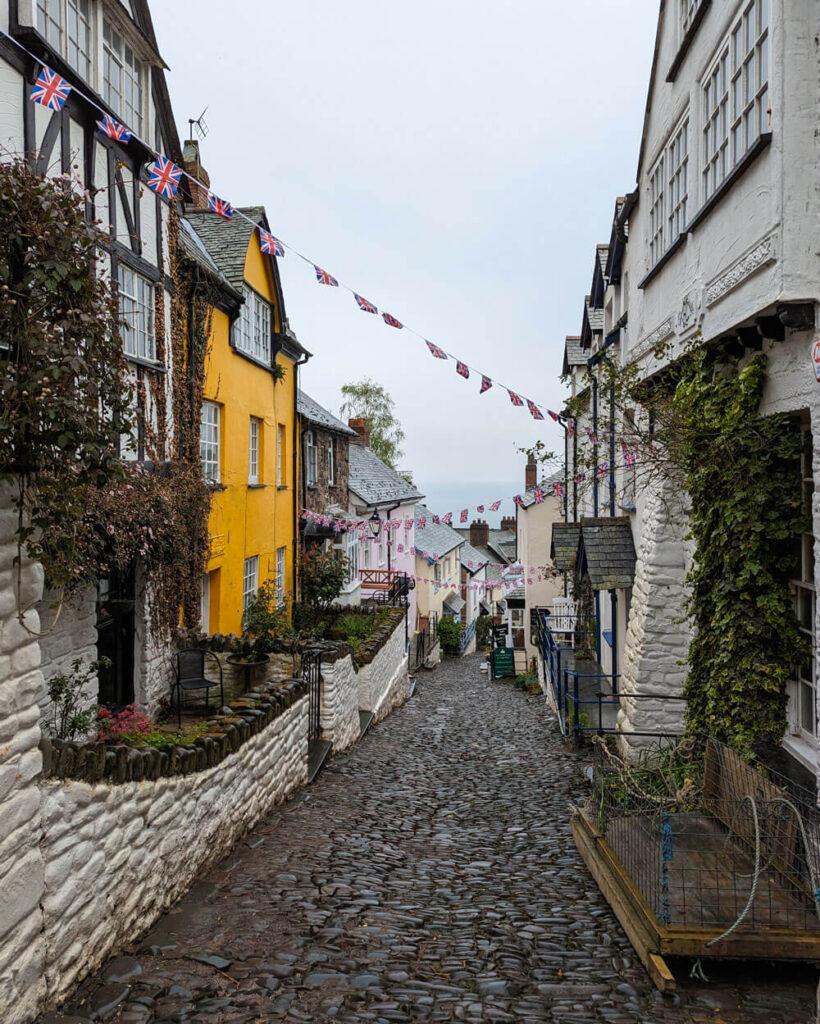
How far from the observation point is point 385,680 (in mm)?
16891

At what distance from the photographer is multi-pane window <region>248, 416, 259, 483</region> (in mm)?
15386

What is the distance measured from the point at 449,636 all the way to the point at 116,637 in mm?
30740

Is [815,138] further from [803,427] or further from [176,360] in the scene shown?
[176,360]

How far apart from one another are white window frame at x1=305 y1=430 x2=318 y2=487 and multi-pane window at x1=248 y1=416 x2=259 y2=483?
3752mm

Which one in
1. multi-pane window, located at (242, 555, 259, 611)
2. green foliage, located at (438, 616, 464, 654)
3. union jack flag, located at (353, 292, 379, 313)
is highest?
union jack flag, located at (353, 292, 379, 313)

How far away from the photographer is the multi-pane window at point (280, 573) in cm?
1678

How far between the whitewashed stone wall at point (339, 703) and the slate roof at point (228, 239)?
711cm

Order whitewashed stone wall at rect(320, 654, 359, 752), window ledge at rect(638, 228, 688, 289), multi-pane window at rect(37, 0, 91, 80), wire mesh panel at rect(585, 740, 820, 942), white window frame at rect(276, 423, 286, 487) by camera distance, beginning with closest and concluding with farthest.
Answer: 1. wire mesh panel at rect(585, 740, 820, 942)
2. multi-pane window at rect(37, 0, 91, 80)
3. window ledge at rect(638, 228, 688, 289)
4. whitewashed stone wall at rect(320, 654, 359, 752)
5. white window frame at rect(276, 423, 286, 487)

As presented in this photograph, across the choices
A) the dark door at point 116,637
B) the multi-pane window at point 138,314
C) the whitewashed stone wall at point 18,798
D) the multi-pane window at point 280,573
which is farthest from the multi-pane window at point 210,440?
the whitewashed stone wall at point 18,798

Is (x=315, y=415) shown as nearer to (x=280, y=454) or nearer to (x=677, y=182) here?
(x=280, y=454)

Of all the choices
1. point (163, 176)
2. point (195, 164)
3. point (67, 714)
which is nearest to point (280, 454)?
point (195, 164)

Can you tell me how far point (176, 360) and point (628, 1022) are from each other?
9856 millimetres

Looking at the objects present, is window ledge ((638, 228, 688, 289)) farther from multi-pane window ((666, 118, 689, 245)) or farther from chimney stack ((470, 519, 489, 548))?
chimney stack ((470, 519, 489, 548))

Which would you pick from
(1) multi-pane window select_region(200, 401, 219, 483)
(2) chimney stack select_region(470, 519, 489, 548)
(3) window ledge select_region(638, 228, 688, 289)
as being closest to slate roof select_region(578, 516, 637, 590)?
(3) window ledge select_region(638, 228, 688, 289)
